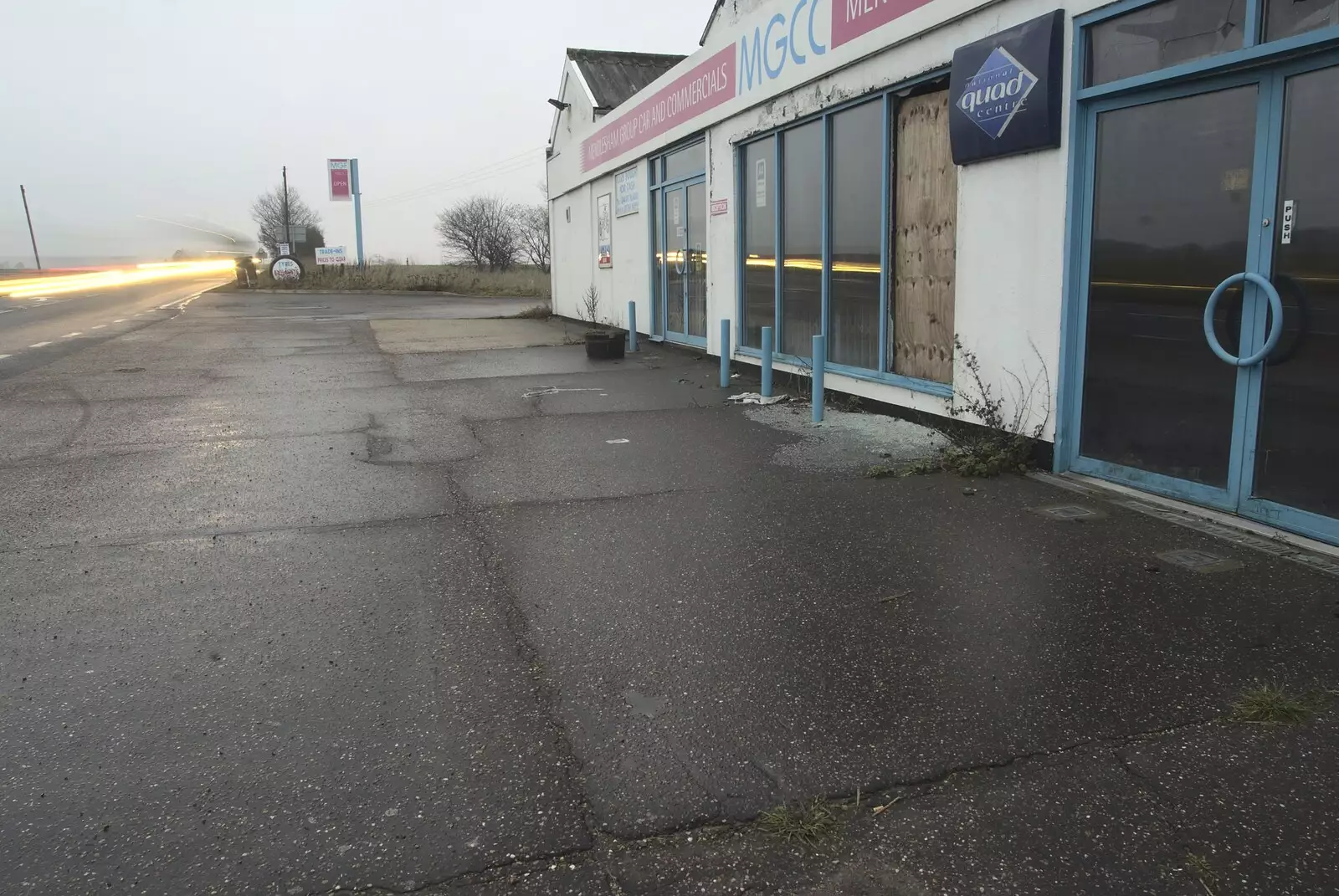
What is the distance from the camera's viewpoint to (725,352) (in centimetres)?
1099

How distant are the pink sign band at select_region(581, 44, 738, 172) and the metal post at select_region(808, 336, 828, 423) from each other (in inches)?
183

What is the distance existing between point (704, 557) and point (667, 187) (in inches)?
425

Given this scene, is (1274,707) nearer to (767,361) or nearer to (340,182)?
(767,361)

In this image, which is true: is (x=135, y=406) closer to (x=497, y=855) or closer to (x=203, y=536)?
(x=203, y=536)

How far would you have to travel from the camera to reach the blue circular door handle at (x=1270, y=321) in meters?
4.82

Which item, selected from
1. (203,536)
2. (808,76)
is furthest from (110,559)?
(808,76)

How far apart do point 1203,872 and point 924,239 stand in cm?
642

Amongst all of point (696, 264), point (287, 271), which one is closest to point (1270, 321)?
point (696, 264)

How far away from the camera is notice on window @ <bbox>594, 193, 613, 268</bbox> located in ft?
59.4

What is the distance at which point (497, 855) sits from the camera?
2.57 meters

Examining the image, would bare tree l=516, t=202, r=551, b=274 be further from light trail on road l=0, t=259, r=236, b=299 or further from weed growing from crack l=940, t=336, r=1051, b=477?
weed growing from crack l=940, t=336, r=1051, b=477

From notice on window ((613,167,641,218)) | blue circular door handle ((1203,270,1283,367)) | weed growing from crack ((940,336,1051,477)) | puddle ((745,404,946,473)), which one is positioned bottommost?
puddle ((745,404,946,473))

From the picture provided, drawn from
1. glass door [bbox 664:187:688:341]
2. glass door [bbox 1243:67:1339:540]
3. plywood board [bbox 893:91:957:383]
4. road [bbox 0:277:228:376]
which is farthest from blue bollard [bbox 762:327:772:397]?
road [bbox 0:277:228:376]

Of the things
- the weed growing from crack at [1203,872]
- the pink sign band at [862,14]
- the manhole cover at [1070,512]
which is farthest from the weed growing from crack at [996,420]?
the weed growing from crack at [1203,872]
